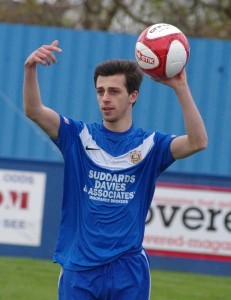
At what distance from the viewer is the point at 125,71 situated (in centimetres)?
543

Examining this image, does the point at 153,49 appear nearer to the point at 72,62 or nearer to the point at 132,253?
the point at 132,253

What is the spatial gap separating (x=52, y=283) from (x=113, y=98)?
15.8ft

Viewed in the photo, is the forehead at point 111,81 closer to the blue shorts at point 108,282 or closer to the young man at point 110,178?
the young man at point 110,178

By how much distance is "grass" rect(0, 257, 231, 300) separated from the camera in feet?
30.1

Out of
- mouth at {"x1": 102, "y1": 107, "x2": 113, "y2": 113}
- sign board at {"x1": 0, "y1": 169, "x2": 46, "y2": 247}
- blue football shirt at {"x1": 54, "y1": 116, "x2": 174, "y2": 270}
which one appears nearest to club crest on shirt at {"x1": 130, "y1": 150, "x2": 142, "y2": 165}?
blue football shirt at {"x1": 54, "y1": 116, "x2": 174, "y2": 270}

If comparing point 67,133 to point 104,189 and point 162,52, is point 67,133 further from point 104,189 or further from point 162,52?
point 162,52

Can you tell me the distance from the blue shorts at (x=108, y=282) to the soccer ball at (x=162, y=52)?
3.42 feet

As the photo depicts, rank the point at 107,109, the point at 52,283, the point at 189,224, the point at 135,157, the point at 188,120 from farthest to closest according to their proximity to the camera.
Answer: the point at 189,224 < the point at 52,283 < the point at 135,157 < the point at 107,109 < the point at 188,120

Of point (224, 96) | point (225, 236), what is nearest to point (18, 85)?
point (224, 96)

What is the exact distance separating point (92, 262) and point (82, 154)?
0.63 m

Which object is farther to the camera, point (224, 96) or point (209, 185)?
point (224, 96)

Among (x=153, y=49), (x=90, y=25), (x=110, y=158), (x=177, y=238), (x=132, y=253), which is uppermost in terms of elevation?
(x=90, y=25)

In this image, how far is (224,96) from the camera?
12.7m

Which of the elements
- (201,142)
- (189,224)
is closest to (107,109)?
(201,142)
